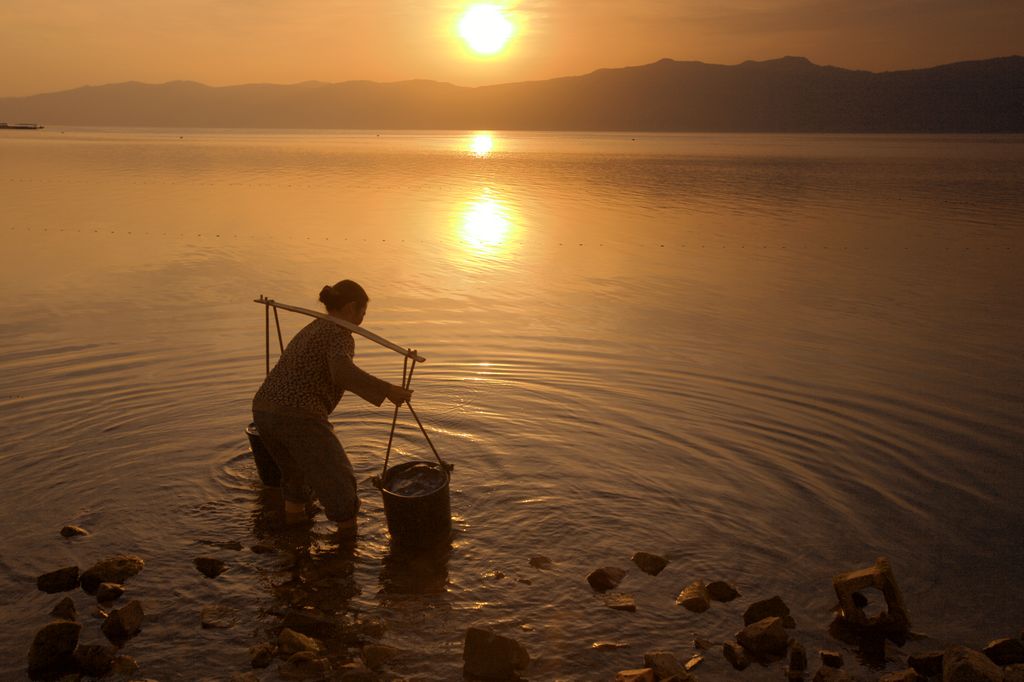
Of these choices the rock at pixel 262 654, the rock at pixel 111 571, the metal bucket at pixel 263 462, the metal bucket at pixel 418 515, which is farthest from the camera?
the metal bucket at pixel 263 462

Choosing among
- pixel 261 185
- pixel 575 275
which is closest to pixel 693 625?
pixel 575 275

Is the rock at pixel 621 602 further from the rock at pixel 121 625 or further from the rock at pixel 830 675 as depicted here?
the rock at pixel 121 625

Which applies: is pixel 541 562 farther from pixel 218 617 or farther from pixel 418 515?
pixel 218 617

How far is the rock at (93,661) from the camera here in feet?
15.3

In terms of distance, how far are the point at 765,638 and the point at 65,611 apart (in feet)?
14.0

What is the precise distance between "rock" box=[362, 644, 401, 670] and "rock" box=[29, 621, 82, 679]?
5.30 ft

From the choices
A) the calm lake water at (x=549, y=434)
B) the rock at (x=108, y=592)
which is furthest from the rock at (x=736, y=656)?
the rock at (x=108, y=592)

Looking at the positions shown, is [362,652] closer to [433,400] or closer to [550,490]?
[550,490]

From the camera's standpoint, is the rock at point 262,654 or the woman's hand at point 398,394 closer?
the rock at point 262,654

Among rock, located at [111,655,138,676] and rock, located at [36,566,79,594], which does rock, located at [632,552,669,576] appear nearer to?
rock, located at [111,655,138,676]

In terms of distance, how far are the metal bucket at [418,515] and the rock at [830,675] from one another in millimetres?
2728

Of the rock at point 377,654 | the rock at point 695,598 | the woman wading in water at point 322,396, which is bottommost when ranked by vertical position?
the rock at point 377,654

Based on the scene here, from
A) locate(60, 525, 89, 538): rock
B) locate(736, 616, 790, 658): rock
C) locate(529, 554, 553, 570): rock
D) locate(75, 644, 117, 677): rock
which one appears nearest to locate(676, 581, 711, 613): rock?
locate(736, 616, 790, 658): rock

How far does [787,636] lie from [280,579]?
337 cm
